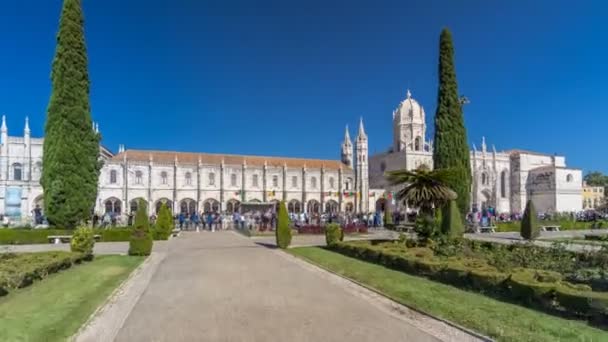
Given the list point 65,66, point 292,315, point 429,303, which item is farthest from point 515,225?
point 65,66

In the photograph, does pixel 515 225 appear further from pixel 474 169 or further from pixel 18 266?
pixel 474 169

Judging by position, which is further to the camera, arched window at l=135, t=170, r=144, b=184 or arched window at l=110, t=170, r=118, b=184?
arched window at l=135, t=170, r=144, b=184

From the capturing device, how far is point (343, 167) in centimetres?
6081

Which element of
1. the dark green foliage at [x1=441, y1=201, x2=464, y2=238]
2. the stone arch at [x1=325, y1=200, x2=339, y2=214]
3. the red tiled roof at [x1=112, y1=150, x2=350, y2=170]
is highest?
the red tiled roof at [x1=112, y1=150, x2=350, y2=170]

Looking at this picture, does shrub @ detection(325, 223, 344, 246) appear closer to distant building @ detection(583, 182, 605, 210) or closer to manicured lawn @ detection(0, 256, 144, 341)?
manicured lawn @ detection(0, 256, 144, 341)

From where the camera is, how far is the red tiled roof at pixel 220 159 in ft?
164

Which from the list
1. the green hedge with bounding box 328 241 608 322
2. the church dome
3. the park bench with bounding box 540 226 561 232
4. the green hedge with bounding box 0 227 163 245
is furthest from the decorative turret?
the green hedge with bounding box 328 241 608 322

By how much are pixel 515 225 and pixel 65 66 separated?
32.2m

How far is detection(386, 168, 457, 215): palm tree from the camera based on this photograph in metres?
14.3

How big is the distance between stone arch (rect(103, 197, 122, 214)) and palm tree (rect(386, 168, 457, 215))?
138 ft

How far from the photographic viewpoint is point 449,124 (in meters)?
25.5

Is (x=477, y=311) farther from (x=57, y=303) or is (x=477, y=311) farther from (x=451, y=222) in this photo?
(x=451, y=222)

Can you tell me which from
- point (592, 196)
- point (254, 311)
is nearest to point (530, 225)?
point (254, 311)

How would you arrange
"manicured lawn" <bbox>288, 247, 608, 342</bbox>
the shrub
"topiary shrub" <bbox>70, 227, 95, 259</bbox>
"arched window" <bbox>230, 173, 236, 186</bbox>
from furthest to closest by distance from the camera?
"arched window" <bbox>230, 173, 236, 186</bbox>, the shrub, "topiary shrub" <bbox>70, 227, 95, 259</bbox>, "manicured lawn" <bbox>288, 247, 608, 342</bbox>
